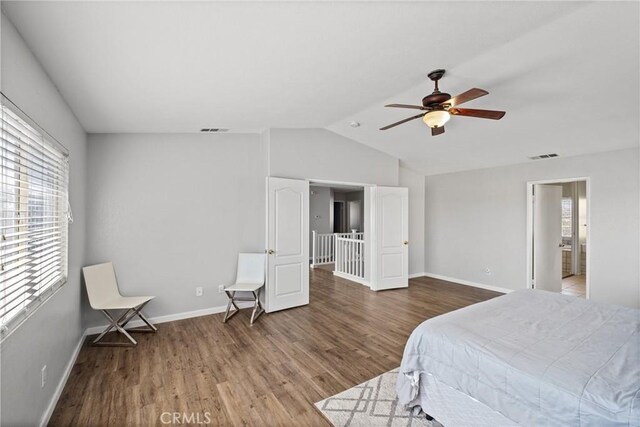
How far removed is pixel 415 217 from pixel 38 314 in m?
6.16

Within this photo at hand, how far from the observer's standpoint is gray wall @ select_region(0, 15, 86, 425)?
1503 millimetres

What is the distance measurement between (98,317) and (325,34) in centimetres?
399

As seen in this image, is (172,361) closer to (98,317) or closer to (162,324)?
(162,324)

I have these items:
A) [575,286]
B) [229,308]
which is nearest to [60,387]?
[229,308]

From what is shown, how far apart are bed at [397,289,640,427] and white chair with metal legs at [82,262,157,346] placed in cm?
294

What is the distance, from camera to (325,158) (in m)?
4.78

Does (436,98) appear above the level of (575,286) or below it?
above

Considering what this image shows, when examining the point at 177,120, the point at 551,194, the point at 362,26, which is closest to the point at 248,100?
the point at 177,120

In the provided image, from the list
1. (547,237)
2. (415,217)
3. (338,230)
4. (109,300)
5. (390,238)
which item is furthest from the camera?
(338,230)

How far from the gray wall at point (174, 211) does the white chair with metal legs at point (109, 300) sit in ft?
0.54

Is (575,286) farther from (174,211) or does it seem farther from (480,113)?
(174,211)

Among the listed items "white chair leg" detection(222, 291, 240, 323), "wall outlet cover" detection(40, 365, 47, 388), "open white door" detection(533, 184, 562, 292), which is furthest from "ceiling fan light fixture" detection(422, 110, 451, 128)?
"wall outlet cover" detection(40, 365, 47, 388)

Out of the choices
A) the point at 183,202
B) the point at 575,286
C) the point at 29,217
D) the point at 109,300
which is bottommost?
the point at 575,286

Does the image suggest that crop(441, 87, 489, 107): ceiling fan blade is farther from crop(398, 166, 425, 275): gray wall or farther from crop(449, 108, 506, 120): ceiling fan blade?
crop(398, 166, 425, 275): gray wall
